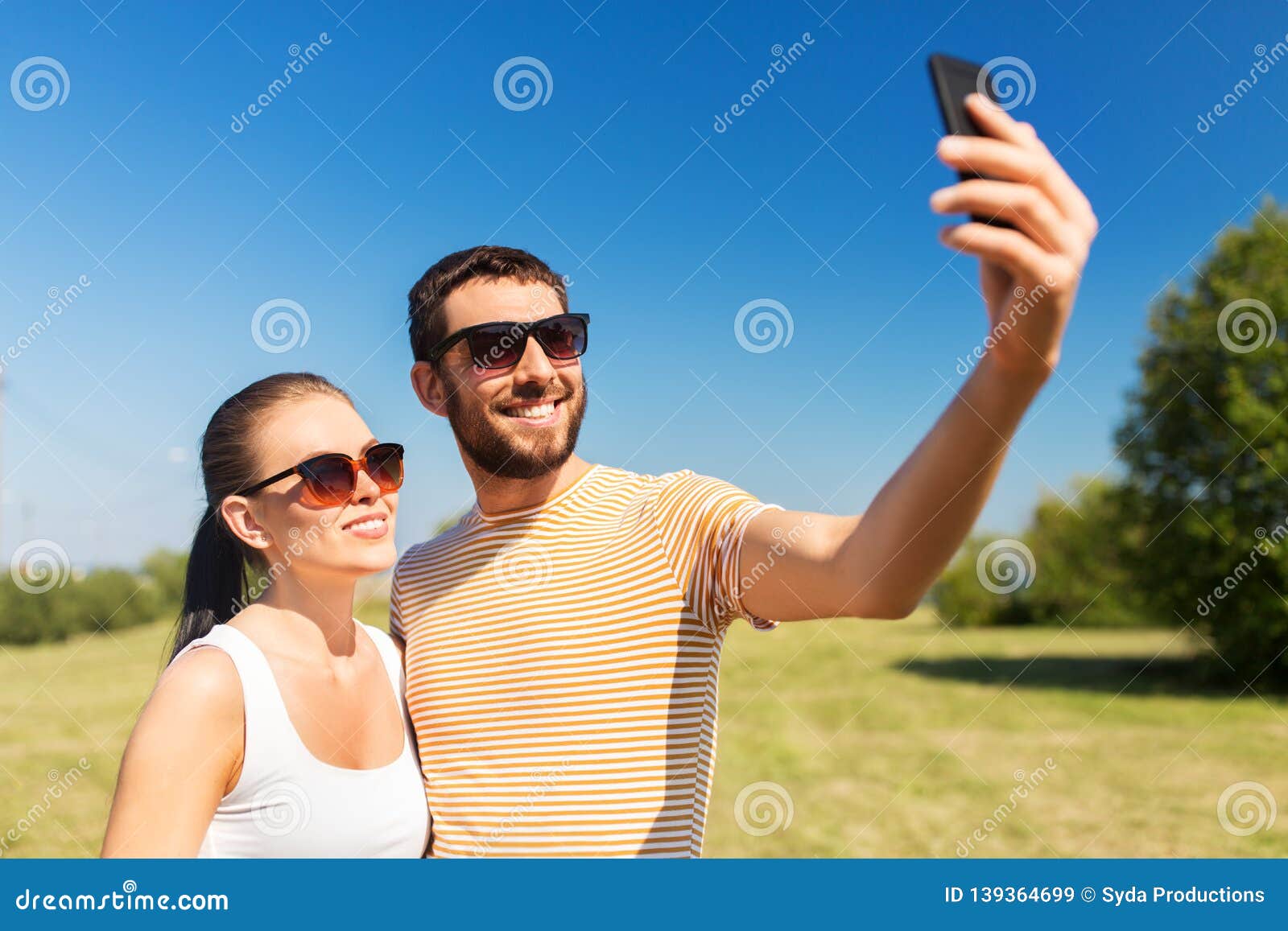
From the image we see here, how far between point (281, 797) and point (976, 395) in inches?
92.9

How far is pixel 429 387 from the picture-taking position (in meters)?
4.16

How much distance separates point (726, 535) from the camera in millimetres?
3000

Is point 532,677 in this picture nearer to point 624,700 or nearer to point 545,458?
point 624,700

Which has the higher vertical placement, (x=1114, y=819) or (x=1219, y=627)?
(x=1219, y=627)

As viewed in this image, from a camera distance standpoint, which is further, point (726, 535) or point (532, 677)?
point (532, 677)

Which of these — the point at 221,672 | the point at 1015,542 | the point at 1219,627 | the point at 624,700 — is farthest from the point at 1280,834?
the point at 1015,542

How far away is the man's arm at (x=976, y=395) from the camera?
1622mm

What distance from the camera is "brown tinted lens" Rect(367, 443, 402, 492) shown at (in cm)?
355

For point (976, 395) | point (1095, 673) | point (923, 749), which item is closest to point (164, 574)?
point (923, 749)

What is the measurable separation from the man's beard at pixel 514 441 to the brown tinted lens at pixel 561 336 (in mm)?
146

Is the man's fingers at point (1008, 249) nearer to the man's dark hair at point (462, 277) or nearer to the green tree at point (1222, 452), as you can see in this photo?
the man's dark hair at point (462, 277)

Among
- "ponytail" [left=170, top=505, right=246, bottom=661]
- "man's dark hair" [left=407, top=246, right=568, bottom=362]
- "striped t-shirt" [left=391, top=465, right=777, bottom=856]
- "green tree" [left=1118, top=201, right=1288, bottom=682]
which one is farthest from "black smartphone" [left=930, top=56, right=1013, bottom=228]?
"green tree" [left=1118, top=201, right=1288, bottom=682]

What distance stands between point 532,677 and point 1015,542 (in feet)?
108

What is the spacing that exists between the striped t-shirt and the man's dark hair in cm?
117
